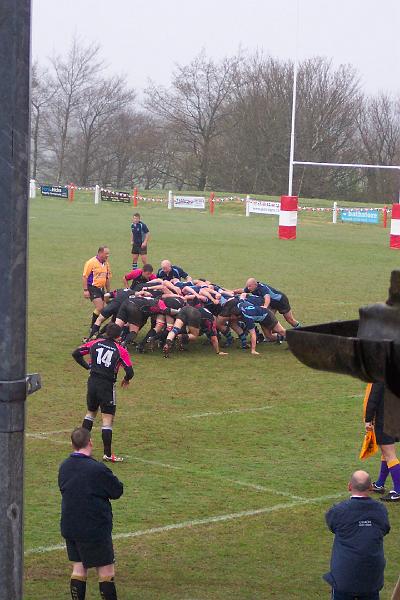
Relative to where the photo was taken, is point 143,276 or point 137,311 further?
point 143,276

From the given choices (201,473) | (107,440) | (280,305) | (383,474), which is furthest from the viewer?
(280,305)

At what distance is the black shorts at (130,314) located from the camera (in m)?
20.1

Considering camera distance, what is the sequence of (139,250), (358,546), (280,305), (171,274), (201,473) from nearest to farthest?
(358,546), (201,473), (280,305), (171,274), (139,250)

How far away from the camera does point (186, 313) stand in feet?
65.7

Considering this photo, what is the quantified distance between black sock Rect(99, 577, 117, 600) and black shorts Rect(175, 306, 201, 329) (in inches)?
453

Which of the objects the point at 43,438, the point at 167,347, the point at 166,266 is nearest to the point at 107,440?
the point at 43,438

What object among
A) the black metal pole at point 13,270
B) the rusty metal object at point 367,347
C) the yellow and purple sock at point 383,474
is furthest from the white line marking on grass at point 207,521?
the rusty metal object at point 367,347

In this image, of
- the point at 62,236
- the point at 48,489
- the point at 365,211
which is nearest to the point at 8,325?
the point at 48,489

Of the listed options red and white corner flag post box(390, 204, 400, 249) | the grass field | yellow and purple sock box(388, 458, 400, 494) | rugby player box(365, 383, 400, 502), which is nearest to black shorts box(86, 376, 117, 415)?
the grass field

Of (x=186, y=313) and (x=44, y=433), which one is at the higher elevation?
(x=186, y=313)

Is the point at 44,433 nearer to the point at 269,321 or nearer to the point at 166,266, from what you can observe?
the point at 269,321

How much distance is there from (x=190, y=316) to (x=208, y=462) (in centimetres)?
715

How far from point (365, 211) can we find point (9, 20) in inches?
2043

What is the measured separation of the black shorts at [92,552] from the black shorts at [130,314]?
38.0 ft
